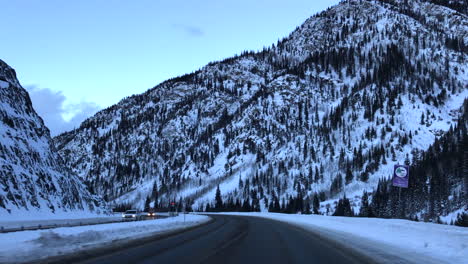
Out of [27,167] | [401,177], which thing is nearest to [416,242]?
[401,177]

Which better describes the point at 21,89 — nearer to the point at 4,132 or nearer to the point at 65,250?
the point at 4,132

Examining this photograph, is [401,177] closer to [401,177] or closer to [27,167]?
[401,177]

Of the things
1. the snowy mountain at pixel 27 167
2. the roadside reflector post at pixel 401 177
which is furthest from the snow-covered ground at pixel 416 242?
the snowy mountain at pixel 27 167

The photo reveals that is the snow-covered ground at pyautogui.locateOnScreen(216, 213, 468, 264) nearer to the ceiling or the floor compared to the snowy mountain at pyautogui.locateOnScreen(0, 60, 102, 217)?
nearer to the floor

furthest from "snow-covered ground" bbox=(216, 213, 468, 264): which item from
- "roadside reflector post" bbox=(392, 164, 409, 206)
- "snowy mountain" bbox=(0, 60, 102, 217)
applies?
"snowy mountain" bbox=(0, 60, 102, 217)

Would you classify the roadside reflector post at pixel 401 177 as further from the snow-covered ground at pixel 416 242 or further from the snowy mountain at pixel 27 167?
the snowy mountain at pixel 27 167

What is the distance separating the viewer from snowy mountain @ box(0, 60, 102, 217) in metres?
52.5

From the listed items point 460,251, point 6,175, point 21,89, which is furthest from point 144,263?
point 21,89

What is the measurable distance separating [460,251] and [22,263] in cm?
1361

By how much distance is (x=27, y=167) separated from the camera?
59.4 m

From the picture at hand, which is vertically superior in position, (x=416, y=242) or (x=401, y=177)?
(x=401, y=177)

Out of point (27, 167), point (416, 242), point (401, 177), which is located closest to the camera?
point (416, 242)

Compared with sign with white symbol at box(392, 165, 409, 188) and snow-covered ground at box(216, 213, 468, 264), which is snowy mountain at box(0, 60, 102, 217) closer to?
sign with white symbol at box(392, 165, 409, 188)

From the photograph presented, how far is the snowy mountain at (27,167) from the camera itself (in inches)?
2066
